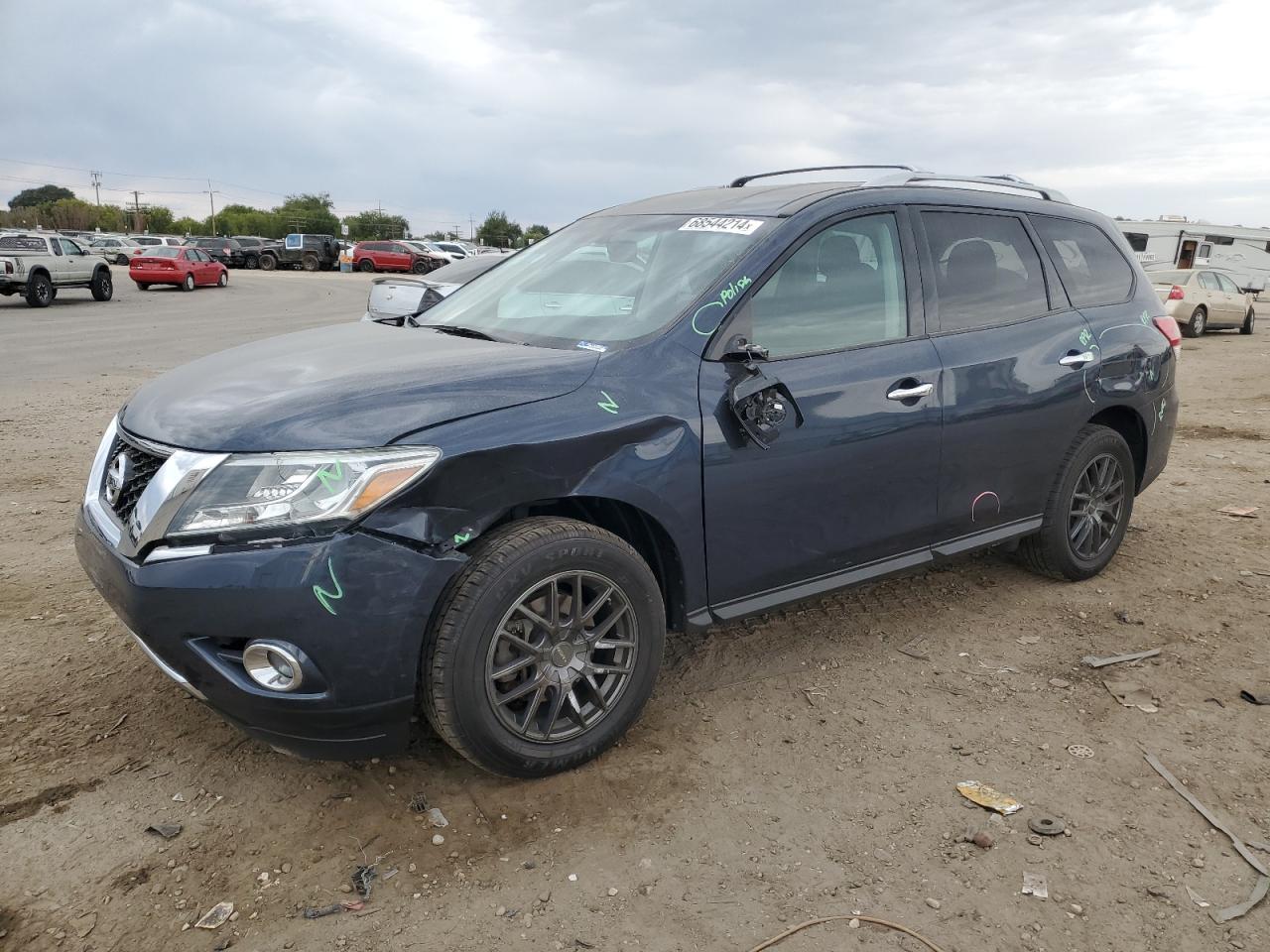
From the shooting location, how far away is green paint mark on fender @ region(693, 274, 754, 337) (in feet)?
10.3

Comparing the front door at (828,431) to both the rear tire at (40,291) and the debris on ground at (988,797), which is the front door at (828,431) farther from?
the rear tire at (40,291)

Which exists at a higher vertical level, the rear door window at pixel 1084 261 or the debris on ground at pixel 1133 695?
the rear door window at pixel 1084 261

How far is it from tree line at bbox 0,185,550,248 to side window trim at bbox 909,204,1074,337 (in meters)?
84.4

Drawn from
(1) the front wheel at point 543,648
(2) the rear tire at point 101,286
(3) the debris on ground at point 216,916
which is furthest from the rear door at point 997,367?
(2) the rear tire at point 101,286

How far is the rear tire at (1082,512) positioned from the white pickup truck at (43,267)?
21.5 m

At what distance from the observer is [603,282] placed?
3641 millimetres

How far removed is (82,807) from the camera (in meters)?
2.77

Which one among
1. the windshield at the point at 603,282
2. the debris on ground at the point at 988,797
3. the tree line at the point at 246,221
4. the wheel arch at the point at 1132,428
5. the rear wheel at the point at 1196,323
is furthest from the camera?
the tree line at the point at 246,221

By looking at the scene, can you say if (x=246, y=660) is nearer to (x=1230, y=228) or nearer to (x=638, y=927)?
(x=638, y=927)

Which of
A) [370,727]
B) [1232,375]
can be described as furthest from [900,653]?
[1232,375]

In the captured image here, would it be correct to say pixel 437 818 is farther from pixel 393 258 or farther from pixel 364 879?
pixel 393 258

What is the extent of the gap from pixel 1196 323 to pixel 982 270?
803 inches

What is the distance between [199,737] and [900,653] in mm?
2657

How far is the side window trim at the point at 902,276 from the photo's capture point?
318 centimetres
